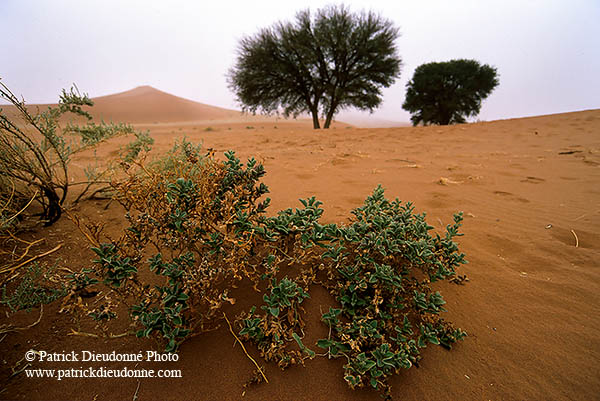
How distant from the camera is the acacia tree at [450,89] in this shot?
2170cm

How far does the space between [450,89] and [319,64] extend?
502 inches

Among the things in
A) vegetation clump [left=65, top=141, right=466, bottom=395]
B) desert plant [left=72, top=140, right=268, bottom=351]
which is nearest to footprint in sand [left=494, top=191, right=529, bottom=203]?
vegetation clump [left=65, top=141, right=466, bottom=395]

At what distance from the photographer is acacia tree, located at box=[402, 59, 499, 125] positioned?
21703mm

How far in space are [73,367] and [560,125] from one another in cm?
1151

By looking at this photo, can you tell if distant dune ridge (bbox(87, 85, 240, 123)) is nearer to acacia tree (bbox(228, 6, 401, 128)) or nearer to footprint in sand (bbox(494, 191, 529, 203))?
acacia tree (bbox(228, 6, 401, 128))

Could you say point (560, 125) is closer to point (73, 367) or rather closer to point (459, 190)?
point (459, 190)

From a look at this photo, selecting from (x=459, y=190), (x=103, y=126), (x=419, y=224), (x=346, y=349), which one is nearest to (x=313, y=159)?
(x=459, y=190)

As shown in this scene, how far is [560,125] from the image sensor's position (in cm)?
798

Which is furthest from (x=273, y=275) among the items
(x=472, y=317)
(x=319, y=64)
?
(x=319, y=64)

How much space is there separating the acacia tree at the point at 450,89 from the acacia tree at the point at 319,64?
7958 mm

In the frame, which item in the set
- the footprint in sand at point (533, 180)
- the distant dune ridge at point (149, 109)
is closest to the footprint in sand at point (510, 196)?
the footprint in sand at point (533, 180)

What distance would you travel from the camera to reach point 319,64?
17000 mm

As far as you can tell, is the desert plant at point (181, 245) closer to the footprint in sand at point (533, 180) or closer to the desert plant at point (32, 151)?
the desert plant at point (32, 151)

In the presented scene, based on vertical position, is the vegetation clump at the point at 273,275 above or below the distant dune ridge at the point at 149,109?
below
